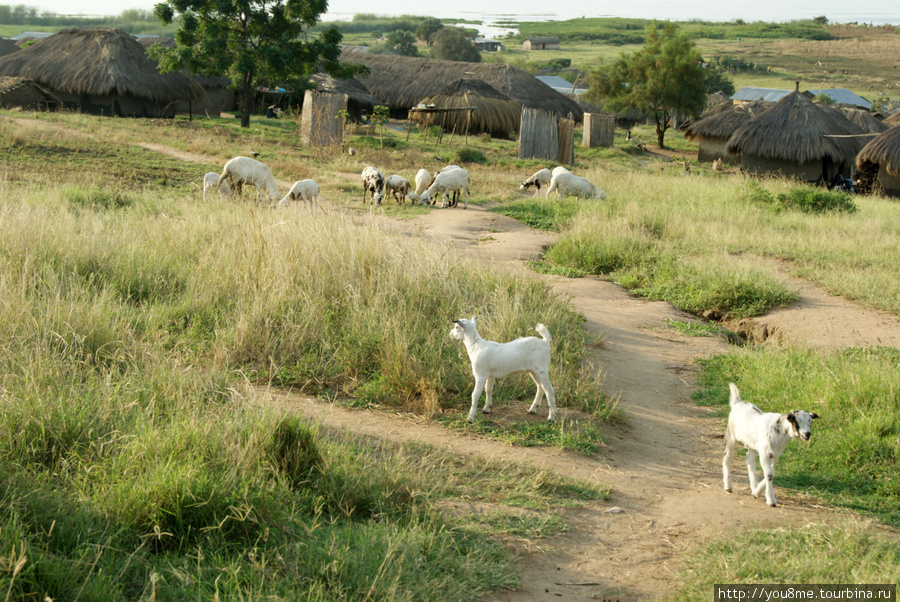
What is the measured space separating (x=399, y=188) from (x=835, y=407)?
9.42m

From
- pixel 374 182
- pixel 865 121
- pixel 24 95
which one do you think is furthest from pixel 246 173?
pixel 865 121

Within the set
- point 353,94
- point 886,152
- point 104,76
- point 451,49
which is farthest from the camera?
point 451,49

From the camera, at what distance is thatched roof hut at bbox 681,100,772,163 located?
94.3 feet

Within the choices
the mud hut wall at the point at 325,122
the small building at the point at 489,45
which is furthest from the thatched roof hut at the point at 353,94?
the small building at the point at 489,45

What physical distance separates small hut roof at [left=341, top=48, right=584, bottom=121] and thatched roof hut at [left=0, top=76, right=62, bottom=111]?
1364 cm

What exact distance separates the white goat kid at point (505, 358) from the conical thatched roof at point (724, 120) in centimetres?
2632

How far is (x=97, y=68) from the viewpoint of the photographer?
28.6 metres

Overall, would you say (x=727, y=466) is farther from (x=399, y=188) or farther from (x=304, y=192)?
(x=399, y=188)

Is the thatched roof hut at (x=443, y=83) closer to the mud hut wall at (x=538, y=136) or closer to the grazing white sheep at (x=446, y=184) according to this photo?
the mud hut wall at (x=538, y=136)

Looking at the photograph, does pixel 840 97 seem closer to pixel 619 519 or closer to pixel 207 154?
pixel 207 154

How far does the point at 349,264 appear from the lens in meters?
6.49

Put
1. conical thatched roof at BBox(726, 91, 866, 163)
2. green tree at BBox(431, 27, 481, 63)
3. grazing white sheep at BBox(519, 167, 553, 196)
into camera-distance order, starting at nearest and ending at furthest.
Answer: grazing white sheep at BBox(519, 167, 553, 196) < conical thatched roof at BBox(726, 91, 866, 163) < green tree at BBox(431, 27, 481, 63)

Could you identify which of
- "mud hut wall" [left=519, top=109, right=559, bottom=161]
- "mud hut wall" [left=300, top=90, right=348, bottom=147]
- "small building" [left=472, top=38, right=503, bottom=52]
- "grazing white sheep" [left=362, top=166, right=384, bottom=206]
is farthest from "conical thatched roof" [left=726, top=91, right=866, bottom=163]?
"small building" [left=472, top=38, right=503, bottom=52]

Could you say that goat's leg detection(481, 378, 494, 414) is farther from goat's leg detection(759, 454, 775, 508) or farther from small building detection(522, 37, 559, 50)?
small building detection(522, 37, 559, 50)
